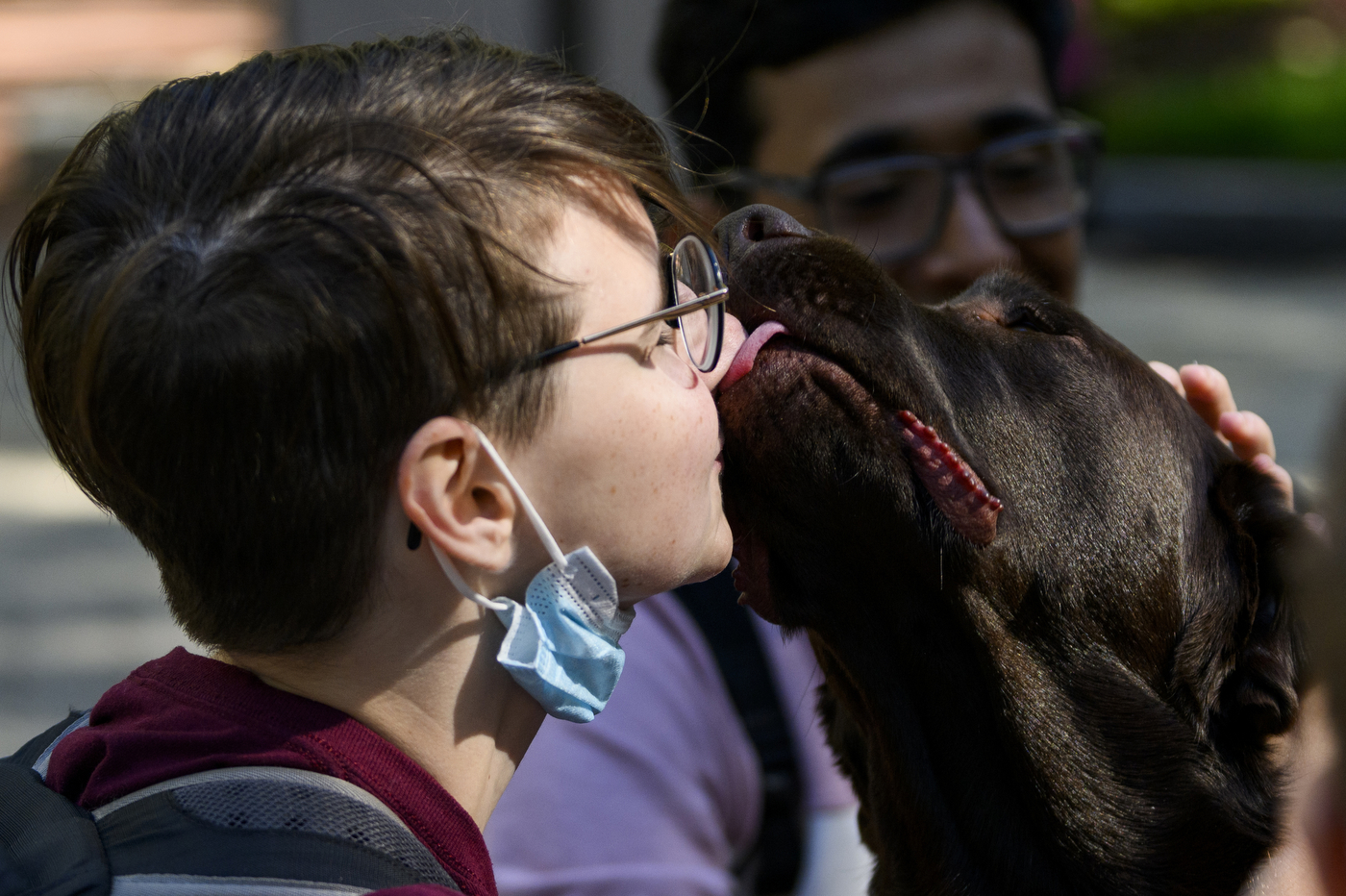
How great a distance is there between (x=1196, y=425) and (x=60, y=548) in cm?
653

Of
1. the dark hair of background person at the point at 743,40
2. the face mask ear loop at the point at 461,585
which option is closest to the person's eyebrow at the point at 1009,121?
the dark hair of background person at the point at 743,40

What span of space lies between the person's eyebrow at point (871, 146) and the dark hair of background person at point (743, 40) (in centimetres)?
24

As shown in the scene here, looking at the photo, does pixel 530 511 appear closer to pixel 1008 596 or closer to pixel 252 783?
pixel 252 783

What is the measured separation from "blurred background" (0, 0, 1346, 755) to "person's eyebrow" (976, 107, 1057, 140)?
1.36m

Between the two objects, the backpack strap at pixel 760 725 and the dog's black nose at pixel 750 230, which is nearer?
the dog's black nose at pixel 750 230

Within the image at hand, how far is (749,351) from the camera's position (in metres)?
2.09

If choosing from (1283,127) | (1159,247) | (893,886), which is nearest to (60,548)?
(893,886)

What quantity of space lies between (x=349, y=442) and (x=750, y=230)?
3.06 feet

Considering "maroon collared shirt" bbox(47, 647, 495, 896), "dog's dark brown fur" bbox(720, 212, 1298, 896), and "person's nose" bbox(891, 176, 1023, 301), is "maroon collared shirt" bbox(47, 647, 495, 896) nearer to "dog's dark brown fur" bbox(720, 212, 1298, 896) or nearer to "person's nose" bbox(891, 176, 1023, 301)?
"dog's dark brown fur" bbox(720, 212, 1298, 896)

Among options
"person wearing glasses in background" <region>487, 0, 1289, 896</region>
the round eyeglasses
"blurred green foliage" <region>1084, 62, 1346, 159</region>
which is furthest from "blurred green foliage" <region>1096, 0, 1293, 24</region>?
the round eyeglasses

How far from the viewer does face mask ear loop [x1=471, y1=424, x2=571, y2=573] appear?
1.57 metres

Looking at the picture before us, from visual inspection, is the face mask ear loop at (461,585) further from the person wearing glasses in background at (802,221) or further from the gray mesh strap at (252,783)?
the person wearing glasses in background at (802,221)

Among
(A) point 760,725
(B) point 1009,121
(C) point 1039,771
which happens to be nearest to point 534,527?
(C) point 1039,771

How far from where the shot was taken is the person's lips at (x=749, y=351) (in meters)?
2.08
